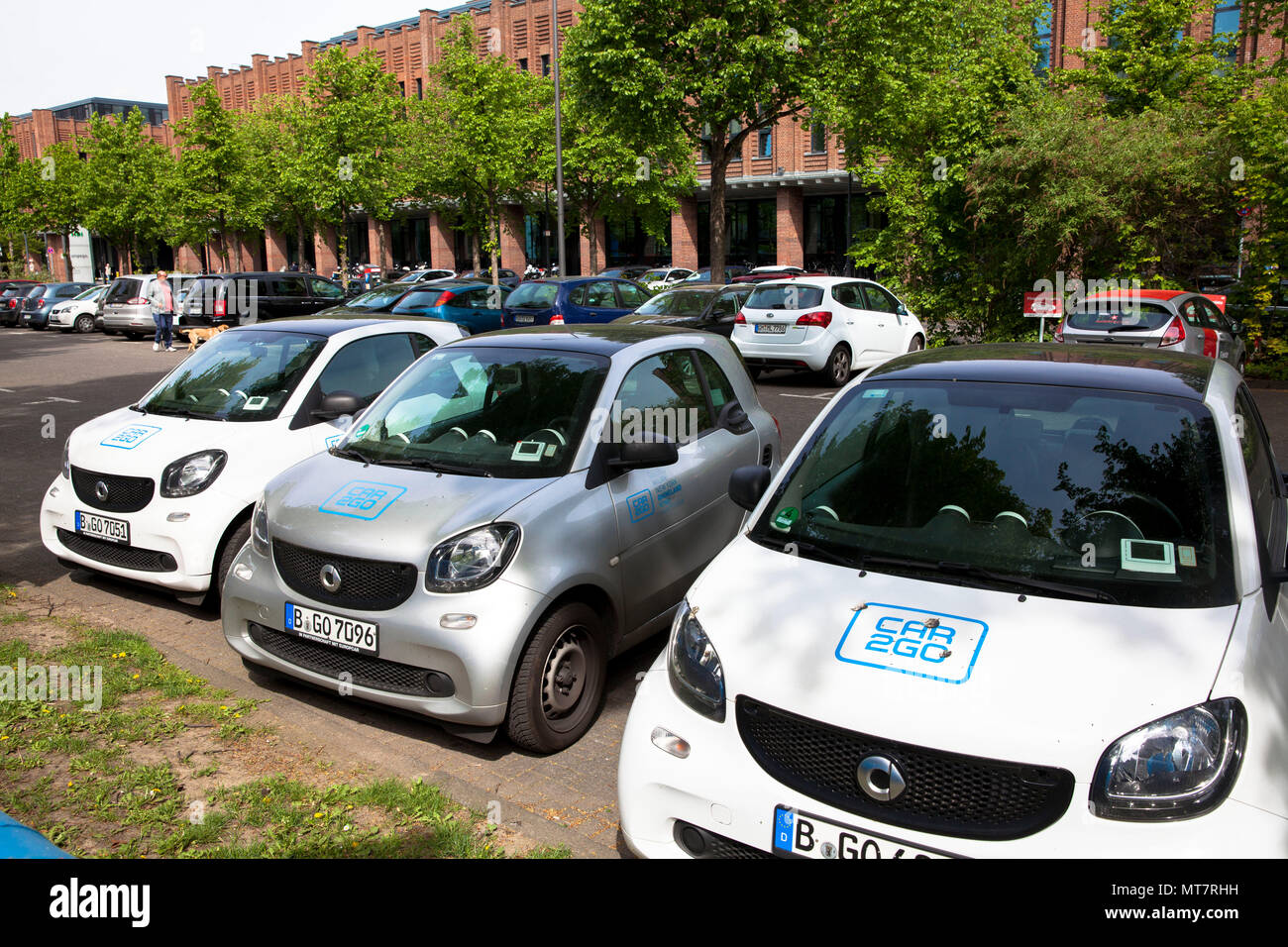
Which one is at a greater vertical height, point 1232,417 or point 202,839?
point 1232,417

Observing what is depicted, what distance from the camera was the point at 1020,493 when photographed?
3344 mm

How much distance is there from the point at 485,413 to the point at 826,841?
304 cm

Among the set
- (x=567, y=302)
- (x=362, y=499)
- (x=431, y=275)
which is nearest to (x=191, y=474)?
(x=362, y=499)

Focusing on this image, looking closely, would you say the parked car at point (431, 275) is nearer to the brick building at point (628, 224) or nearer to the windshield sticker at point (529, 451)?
the brick building at point (628, 224)

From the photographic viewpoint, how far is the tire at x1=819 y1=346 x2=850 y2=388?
1555 centimetres

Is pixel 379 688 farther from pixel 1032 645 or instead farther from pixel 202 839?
pixel 1032 645

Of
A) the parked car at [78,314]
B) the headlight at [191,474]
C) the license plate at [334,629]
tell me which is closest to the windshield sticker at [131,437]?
the headlight at [191,474]

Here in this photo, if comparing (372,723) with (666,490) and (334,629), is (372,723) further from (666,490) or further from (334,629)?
(666,490)

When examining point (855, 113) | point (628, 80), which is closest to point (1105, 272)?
point (855, 113)

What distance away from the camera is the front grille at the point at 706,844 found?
2.73 m

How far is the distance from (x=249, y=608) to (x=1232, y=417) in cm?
419

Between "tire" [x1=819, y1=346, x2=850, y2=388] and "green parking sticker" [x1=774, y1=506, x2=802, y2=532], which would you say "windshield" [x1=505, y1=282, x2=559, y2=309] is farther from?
"green parking sticker" [x1=774, y1=506, x2=802, y2=532]

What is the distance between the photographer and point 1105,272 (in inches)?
674

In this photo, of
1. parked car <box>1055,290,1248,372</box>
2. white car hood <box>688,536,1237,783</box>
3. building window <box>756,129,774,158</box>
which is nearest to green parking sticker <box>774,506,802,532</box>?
white car hood <box>688,536,1237,783</box>
